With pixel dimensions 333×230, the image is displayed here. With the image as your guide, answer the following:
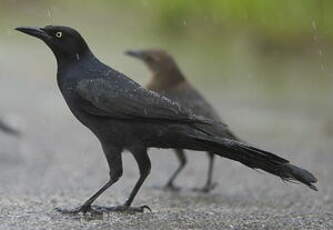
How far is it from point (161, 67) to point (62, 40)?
2520 mm

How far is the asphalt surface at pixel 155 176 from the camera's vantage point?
219 inches

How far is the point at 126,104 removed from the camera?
5.41 meters

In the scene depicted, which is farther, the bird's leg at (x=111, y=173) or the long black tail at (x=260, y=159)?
the bird's leg at (x=111, y=173)

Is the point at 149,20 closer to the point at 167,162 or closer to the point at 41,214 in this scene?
the point at 167,162

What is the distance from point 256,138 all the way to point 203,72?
11.9 feet

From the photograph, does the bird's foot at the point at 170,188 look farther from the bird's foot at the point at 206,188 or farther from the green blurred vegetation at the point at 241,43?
the green blurred vegetation at the point at 241,43

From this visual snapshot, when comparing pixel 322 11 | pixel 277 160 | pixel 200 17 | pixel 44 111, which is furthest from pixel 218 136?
pixel 200 17

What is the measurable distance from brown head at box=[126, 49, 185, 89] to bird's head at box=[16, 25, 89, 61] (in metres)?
2.26

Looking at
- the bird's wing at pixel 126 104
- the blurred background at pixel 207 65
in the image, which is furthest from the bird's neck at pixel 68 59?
the blurred background at pixel 207 65

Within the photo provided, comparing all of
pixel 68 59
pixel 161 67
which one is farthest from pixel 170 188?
pixel 68 59

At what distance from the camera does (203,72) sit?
14.0 meters

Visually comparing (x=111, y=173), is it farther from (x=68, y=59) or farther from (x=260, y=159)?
(x=260, y=159)

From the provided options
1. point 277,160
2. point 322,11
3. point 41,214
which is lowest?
point 41,214

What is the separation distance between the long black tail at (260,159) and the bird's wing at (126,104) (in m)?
0.22
